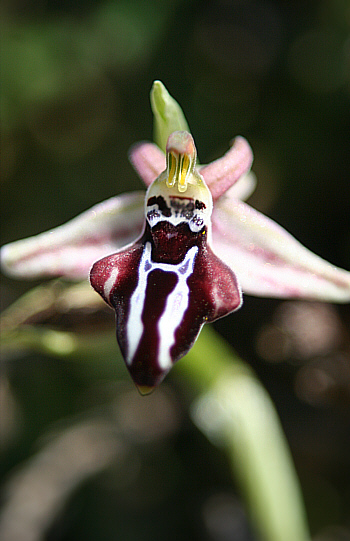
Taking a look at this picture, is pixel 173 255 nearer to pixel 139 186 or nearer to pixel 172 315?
A: pixel 172 315

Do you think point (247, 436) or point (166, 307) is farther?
point (247, 436)

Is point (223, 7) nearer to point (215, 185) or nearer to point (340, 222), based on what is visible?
point (340, 222)

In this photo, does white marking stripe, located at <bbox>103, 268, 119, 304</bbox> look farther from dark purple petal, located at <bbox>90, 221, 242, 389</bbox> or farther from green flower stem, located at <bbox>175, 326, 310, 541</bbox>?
green flower stem, located at <bbox>175, 326, 310, 541</bbox>

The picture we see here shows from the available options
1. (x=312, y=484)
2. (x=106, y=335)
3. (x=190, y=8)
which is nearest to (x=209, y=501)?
(x=312, y=484)

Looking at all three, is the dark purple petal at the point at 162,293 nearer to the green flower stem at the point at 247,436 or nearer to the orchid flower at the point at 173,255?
the orchid flower at the point at 173,255

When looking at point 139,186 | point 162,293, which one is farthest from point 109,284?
point 139,186
